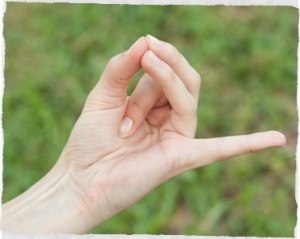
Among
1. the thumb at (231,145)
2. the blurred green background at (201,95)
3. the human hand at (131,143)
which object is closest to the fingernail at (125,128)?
the human hand at (131,143)

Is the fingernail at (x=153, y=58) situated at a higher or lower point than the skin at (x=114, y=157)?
higher

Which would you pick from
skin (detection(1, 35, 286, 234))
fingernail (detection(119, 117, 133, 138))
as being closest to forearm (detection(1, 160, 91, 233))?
skin (detection(1, 35, 286, 234))

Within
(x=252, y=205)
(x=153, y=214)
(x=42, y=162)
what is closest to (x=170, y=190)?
(x=153, y=214)

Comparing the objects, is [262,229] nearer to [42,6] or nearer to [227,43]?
[227,43]

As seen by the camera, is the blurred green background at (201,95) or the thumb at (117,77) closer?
the thumb at (117,77)

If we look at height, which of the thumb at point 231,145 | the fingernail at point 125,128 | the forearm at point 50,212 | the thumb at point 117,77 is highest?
the thumb at point 117,77

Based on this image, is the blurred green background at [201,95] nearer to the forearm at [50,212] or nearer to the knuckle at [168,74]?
the forearm at [50,212]

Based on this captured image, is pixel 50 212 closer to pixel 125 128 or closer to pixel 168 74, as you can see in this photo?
pixel 125 128
